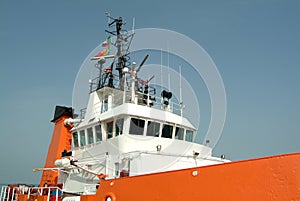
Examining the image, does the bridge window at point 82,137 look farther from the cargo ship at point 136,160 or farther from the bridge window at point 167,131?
the bridge window at point 167,131

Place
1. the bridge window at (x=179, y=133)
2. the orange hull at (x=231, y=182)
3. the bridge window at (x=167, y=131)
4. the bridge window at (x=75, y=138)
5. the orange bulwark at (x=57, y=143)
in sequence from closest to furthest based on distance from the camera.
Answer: the orange hull at (x=231, y=182) < the bridge window at (x=167, y=131) < the bridge window at (x=179, y=133) < the bridge window at (x=75, y=138) < the orange bulwark at (x=57, y=143)

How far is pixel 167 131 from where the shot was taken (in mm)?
10781

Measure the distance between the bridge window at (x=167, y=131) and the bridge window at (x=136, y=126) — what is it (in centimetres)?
89

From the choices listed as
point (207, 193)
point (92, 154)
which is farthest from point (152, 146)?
point (207, 193)

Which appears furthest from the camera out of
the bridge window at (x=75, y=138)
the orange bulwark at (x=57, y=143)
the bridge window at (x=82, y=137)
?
the orange bulwark at (x=57, y=143)

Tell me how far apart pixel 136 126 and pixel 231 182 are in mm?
5488

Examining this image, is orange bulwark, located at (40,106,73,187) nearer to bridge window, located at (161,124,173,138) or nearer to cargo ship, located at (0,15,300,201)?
cargo ship, located at (0,15,300,201)

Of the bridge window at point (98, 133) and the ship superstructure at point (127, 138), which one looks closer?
the ship superstructure at point (127, 138)

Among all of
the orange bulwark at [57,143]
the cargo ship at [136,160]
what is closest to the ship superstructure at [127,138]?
the cargo ship at [136,160]

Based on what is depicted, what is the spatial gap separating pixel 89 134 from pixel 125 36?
5.20 meters

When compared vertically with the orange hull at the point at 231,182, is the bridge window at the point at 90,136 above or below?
above

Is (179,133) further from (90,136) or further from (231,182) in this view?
(231,182)

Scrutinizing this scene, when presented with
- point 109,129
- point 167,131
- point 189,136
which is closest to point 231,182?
point 167,131

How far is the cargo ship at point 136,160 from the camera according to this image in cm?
459
